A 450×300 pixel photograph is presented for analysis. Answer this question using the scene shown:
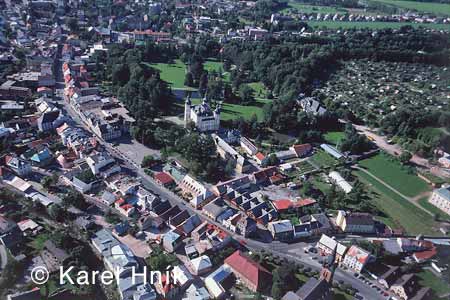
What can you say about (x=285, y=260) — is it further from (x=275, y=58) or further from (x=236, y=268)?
(x=275, y=58)

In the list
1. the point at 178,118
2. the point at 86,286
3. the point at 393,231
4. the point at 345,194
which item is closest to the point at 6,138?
the point at 178,118

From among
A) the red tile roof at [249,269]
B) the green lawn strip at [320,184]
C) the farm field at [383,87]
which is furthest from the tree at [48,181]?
the farm field at [383,87]

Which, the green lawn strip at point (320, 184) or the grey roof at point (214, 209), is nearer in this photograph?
the grey roof at point (214, 209)

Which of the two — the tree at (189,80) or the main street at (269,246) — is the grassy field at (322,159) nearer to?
the main street at (269,246)

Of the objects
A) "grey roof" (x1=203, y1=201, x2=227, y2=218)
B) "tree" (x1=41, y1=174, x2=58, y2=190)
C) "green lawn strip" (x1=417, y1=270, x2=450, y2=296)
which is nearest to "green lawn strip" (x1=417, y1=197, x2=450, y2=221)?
"green lawn strip" (x1=417, y1=270, x2=450, y2=296)

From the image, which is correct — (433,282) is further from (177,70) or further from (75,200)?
(177,70)

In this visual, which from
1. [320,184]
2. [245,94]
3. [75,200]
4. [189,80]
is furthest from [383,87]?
[75,200]
